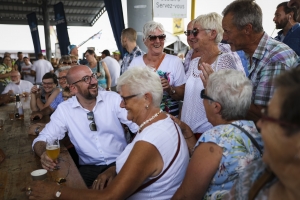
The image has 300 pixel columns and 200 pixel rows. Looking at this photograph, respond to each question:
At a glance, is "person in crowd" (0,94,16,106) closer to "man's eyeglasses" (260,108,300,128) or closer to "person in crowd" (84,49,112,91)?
"person in crowd" (84,49,112,91)

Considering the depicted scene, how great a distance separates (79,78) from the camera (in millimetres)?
2523

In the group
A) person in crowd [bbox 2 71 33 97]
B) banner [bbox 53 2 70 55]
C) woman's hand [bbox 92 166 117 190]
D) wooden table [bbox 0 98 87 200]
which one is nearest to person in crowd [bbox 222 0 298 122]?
woman's hand [bbox 92 166 117 190]

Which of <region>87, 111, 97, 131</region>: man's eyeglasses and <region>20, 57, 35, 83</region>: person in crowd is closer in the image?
<region>87, 111, 97, 131</region>: man's eyeglasses

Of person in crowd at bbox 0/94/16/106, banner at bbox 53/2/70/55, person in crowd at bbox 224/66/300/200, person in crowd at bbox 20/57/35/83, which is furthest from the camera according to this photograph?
banner at bbox 53/2/70/55

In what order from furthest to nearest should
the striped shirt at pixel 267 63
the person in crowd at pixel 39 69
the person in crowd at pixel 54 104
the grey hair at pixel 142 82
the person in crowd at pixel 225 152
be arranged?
the person in crowd at pixel 39 69 → the person in crowd at pixel 54 104 → the striped shirt at pixel 267 63 → the grey hair at pixel 142 82 → the person in crowd at pixel 225 152

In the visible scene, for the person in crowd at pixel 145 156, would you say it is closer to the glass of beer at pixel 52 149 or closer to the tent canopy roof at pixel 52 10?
the glass of beer at pixel 52 149

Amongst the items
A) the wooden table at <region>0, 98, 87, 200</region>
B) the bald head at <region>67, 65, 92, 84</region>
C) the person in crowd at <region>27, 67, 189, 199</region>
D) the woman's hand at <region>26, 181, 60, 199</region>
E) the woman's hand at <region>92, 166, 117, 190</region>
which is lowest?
the woman's hand at <region>92, 166, 117, 190</region>

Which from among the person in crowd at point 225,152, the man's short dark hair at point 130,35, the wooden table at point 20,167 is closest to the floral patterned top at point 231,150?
the person in crowd at point 225,152

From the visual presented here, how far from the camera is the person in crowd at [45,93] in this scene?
12.4ft

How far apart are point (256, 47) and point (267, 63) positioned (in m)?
0.21

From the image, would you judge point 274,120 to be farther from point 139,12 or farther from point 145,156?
point 139,12

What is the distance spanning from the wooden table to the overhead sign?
8.36ft

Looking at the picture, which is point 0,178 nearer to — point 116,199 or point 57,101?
point 116,199

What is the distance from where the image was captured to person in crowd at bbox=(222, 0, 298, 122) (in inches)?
71.0
